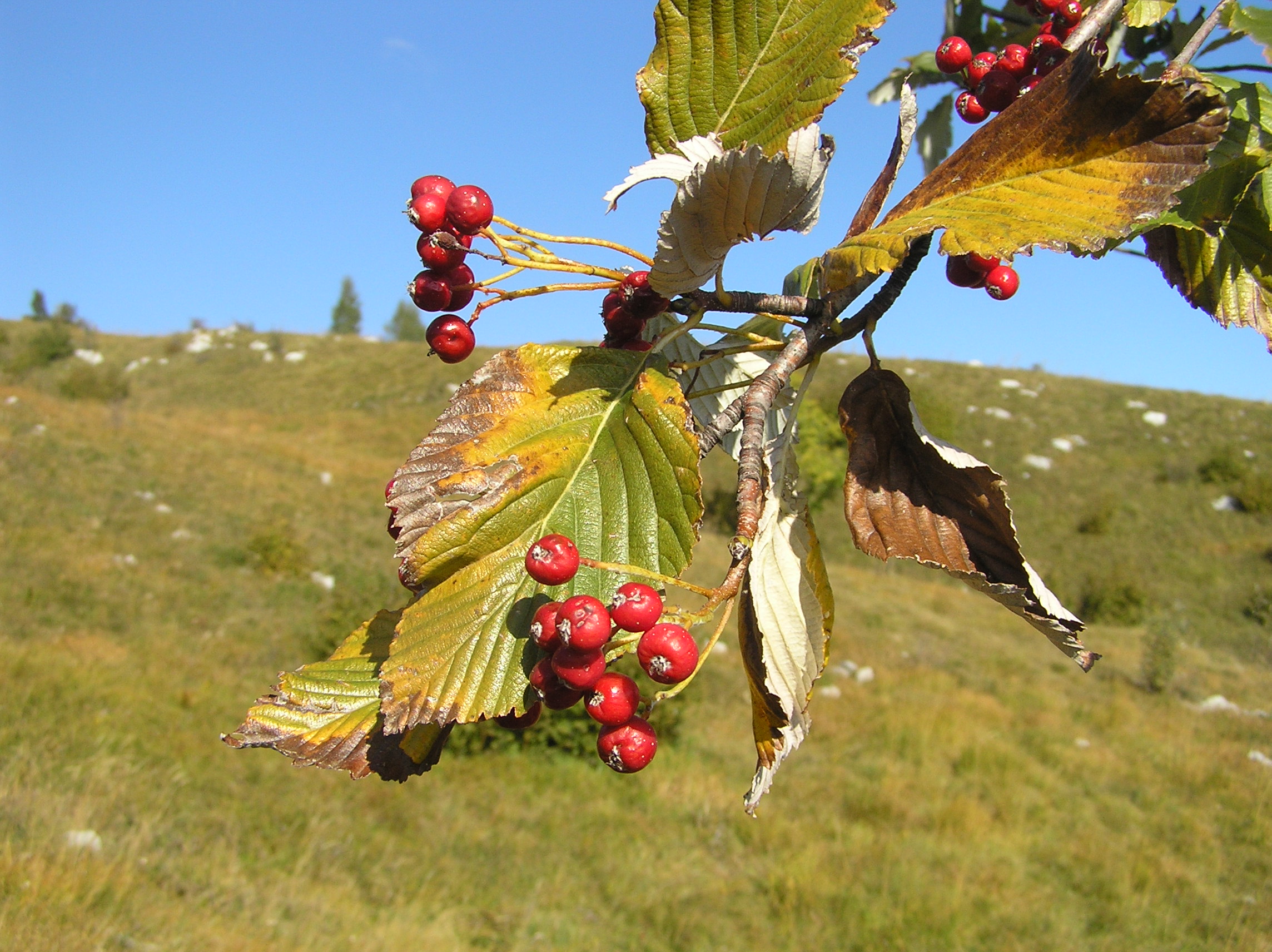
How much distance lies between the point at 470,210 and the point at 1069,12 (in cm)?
90

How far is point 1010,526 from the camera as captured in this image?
28.1 inches

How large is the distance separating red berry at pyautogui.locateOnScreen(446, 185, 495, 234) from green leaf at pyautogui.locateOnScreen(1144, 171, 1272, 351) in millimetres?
806

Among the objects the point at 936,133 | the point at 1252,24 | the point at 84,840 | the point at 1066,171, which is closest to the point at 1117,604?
the point at 84,840

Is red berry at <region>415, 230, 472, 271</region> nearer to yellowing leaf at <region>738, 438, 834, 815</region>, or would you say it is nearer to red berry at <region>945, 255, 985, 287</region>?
yellowing leaf at <region>738, 438, 834, 815</region>

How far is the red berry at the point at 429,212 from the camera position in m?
0.84

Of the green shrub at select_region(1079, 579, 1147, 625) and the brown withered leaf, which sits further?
the green shrub at select_region(1079, 579, 1147, 625)

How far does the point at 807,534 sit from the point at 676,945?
24.9 ft

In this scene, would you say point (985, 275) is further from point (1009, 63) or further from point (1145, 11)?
point (1145, 11)

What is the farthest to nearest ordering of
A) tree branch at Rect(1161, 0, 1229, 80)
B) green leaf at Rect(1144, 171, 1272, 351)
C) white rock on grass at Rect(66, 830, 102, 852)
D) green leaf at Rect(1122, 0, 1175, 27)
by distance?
white rock on grass at Rect(66, 830, 102, 852) → green leaf at Rect(1122, 0, 1175, 27) → green leaf at Rect(1144, 171, 1272, 351) → tree branch at Rect(1161, 0, 1229, 80)

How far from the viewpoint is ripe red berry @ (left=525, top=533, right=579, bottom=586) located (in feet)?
2.27

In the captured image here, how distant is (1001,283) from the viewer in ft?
2.88

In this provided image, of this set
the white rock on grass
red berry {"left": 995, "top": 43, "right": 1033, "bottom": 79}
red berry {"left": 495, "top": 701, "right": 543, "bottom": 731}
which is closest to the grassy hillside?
the white rock on grass

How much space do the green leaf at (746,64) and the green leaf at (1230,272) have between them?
504mm

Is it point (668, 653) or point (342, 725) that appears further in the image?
point (342, 725)
